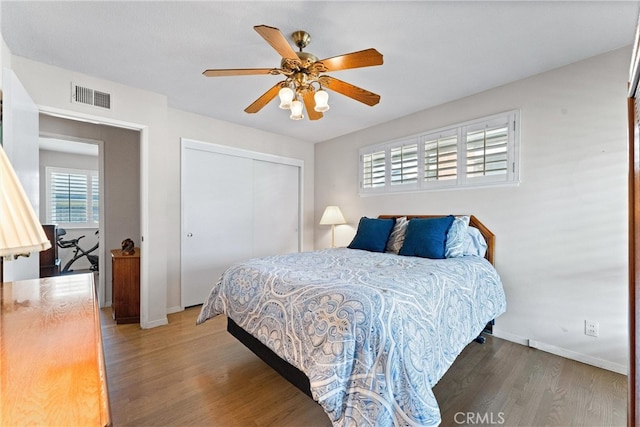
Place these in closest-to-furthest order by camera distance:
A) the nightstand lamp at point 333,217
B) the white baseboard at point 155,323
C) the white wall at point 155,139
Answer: the white wall at point 155,139 → the white baseboard at point 155,323 → the nightstand lamp at point 333,217

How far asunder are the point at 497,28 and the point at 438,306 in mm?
1853

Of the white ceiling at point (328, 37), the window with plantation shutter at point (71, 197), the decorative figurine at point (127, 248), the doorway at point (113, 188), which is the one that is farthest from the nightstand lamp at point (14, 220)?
the window with plantation shutter at point (71, 197)

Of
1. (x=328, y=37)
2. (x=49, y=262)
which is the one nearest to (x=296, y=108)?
(x=328, y=37)

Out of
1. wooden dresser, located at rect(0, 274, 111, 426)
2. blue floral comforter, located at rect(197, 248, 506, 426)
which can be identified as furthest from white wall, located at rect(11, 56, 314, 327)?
wooden dresser, located at rect(0, 274, 111, 426)

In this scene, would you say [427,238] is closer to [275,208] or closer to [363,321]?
[363,321]

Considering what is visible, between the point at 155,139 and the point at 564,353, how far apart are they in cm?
420

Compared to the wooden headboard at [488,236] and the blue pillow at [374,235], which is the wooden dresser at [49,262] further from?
the wooden headboard at [488,236]

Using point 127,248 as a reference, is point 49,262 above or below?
below

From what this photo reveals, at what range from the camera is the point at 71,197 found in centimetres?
545

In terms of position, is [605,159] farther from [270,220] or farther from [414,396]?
[270,220]

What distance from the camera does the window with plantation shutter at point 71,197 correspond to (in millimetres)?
5254

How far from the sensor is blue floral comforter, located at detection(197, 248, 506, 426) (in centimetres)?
123

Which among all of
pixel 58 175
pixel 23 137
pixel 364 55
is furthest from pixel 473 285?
pixel 58 175

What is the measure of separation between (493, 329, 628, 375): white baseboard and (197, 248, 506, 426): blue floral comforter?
687 mm
